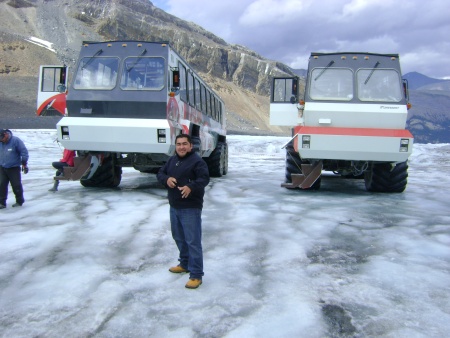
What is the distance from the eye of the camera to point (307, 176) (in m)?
9.30

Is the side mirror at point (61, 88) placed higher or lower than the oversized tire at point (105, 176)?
higher

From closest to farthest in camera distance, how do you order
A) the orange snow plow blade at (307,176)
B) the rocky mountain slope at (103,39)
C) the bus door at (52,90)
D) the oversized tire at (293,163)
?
the bus door at (52,90), the orange snow plow blade at (307,176), the oversized tire at (293,163), the rocky mountain slope at (103,39)

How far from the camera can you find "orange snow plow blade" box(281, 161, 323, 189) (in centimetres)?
921

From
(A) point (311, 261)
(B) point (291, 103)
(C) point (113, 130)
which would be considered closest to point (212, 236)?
(A) point (311, 261)

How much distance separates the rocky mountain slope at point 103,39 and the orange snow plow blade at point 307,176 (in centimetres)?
3602

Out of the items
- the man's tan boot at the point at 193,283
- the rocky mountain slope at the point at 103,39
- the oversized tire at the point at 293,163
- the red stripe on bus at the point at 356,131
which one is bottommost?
the man's tan boot at the point at 193,283

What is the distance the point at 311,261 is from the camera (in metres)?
4.71

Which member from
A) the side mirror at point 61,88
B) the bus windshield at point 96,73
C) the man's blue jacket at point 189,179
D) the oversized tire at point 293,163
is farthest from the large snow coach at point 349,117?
the man's blue jacket at point 189,179

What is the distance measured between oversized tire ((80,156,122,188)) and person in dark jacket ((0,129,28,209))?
1921 mm

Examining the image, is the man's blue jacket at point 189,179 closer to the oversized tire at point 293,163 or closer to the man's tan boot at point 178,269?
the man's tan boot at point 178,269

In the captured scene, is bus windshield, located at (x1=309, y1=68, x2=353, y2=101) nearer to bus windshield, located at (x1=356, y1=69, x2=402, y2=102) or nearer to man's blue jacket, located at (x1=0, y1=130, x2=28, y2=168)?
bus windshield, located at (x1=356, y1=69, x2=402, y2=102)

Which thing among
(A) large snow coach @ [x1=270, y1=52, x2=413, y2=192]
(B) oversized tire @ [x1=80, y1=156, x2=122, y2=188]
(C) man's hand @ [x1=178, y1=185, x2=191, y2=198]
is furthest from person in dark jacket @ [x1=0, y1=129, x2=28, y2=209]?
(A) large snow coach @ [x1=270, y1=52, x2=413, y2=192]

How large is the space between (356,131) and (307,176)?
1.42m

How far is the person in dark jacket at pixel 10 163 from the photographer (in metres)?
7.36
